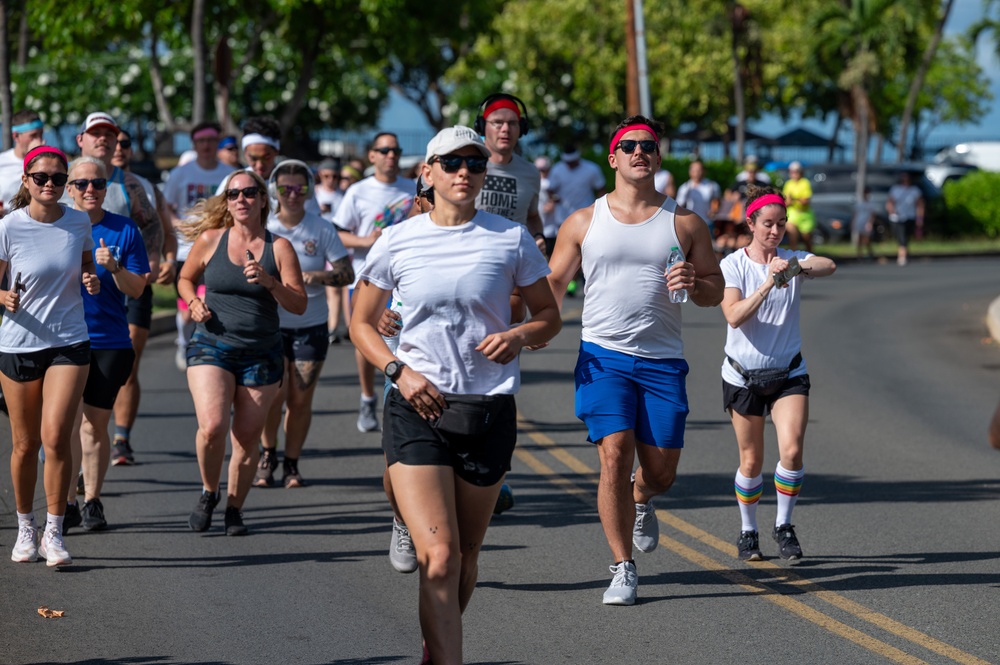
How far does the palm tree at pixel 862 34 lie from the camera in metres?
47.8

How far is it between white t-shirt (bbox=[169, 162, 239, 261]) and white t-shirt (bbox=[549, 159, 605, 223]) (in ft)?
31.7

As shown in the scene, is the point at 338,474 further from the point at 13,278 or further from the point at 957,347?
the point at 957,347

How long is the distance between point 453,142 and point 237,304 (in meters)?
2.99

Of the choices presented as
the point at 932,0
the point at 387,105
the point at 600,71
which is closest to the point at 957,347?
the point at 932,0

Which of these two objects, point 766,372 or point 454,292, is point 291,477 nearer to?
point 766,372

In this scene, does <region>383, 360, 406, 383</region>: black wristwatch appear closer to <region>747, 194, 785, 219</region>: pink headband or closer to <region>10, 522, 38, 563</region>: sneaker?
<region>747, 194, 785, 219</region>: pink headband

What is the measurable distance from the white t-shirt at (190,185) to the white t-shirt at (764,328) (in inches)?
220

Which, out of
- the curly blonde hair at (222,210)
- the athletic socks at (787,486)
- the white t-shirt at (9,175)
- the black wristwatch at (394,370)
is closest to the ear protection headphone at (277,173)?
the curly blonde hair at (222,210)

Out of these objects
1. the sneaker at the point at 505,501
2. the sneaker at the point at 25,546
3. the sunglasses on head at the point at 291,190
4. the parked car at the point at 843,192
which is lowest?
the parked car at the point at 843,192

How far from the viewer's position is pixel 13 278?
7488 mm

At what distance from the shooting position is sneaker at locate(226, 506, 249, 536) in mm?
8312

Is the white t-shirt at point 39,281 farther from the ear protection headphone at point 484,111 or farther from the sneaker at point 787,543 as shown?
the sneaker at point 787,543

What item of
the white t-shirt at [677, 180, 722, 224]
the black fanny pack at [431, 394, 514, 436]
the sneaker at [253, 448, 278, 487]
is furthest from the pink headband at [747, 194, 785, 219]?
the white t-shirt at [677, 180, 722, 224]

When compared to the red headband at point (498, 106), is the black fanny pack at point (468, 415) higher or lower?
lower
